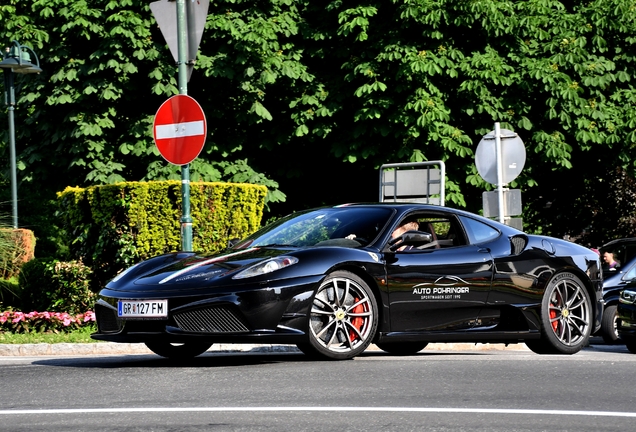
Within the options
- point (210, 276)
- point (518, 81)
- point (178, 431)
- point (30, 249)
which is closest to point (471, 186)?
point (518, 81)

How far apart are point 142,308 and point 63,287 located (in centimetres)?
636

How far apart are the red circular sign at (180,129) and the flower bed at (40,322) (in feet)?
7.48

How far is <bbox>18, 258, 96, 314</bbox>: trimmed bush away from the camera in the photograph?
1512 cm

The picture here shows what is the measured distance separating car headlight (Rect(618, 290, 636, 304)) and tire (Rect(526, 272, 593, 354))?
2.92m

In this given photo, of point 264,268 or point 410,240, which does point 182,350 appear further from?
point 410,240

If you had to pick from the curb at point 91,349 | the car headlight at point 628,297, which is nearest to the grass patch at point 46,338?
the curb at point 91,349

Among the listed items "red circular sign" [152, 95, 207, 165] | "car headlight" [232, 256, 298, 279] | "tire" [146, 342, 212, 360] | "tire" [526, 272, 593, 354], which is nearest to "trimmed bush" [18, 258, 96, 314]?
"red circular sign" [152, 95, 207, 165]

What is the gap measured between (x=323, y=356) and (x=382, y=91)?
1346 cm

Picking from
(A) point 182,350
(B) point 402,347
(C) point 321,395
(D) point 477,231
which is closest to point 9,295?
(A) point 182,350

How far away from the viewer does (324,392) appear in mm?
7480

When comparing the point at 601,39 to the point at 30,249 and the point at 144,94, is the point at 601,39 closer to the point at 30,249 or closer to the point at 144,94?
the point at 144,94

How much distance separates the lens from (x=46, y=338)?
12.8 metres

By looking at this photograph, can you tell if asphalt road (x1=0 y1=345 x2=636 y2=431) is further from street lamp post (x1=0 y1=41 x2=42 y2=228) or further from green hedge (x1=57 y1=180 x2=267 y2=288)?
street lamp post (x1=0 y1=41 x2=42 y2=228)

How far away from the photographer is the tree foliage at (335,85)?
2228 cm
